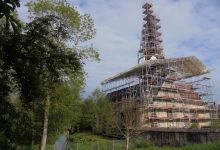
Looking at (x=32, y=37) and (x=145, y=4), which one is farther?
(x=145, y=4)

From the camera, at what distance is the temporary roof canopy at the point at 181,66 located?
77.9m

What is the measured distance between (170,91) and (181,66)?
6.11m

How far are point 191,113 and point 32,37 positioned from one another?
248 ft

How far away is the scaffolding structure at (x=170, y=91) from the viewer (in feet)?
251

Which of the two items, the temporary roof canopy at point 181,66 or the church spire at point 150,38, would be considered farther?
the church spire at point 150,38

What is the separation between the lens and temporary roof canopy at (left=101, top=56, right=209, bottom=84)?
77.9 metres

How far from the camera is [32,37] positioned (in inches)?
422

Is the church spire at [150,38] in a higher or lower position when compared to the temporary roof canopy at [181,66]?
higher

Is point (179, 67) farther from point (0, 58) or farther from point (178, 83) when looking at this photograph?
point (0, 58)

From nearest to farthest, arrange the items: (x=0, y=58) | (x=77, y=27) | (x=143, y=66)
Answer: (x=0, y=58), (x=77, y=27), (x=143, y=66)

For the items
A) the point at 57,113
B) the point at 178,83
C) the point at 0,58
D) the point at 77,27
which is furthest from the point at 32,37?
the point at 178,83

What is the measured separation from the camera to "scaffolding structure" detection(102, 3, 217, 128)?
76.5 metres

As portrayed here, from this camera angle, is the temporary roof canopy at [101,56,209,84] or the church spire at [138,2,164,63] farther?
the church spire at [138,2,164,63]

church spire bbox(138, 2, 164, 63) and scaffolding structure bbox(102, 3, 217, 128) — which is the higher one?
church spire bbox(138, 2, 164, 63)
